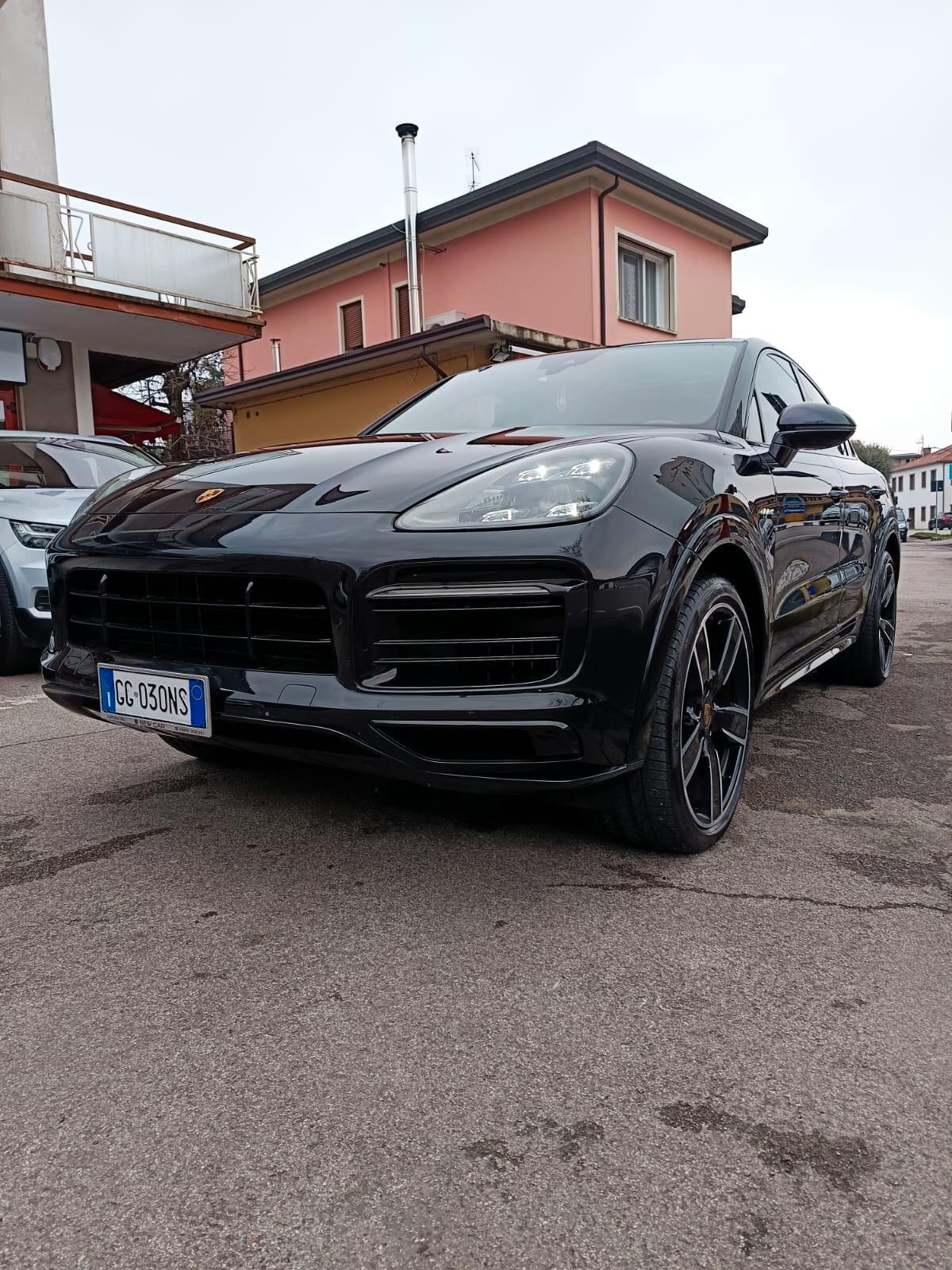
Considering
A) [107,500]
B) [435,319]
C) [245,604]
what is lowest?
[245,604]

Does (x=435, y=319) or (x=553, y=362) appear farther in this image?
(x=435, y=319)

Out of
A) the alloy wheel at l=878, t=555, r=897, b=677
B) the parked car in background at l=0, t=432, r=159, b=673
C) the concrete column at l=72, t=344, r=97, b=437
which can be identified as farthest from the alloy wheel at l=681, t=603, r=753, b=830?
the concrete column at l=72, t=344, r=97, b=437

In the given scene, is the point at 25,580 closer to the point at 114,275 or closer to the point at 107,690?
the point at 107,690

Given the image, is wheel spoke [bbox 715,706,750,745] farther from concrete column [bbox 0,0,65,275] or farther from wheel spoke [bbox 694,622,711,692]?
concrete column [bbox 0,0,65,275]

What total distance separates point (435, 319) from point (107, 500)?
47.1ft

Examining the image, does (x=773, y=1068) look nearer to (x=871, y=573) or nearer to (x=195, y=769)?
(x=195, y=769)

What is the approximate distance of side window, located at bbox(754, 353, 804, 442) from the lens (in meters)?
3.10

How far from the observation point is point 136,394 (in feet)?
79.8

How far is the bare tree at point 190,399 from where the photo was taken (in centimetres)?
2442

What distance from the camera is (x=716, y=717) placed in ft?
7.93

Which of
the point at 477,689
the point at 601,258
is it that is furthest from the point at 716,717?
the point at 601,258

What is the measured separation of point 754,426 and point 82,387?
11.7 metres

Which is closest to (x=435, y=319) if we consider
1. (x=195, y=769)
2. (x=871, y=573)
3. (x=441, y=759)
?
(x=871, y=573)

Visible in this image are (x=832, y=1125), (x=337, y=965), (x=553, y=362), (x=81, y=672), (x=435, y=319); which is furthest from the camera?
(x=435, y=319)
